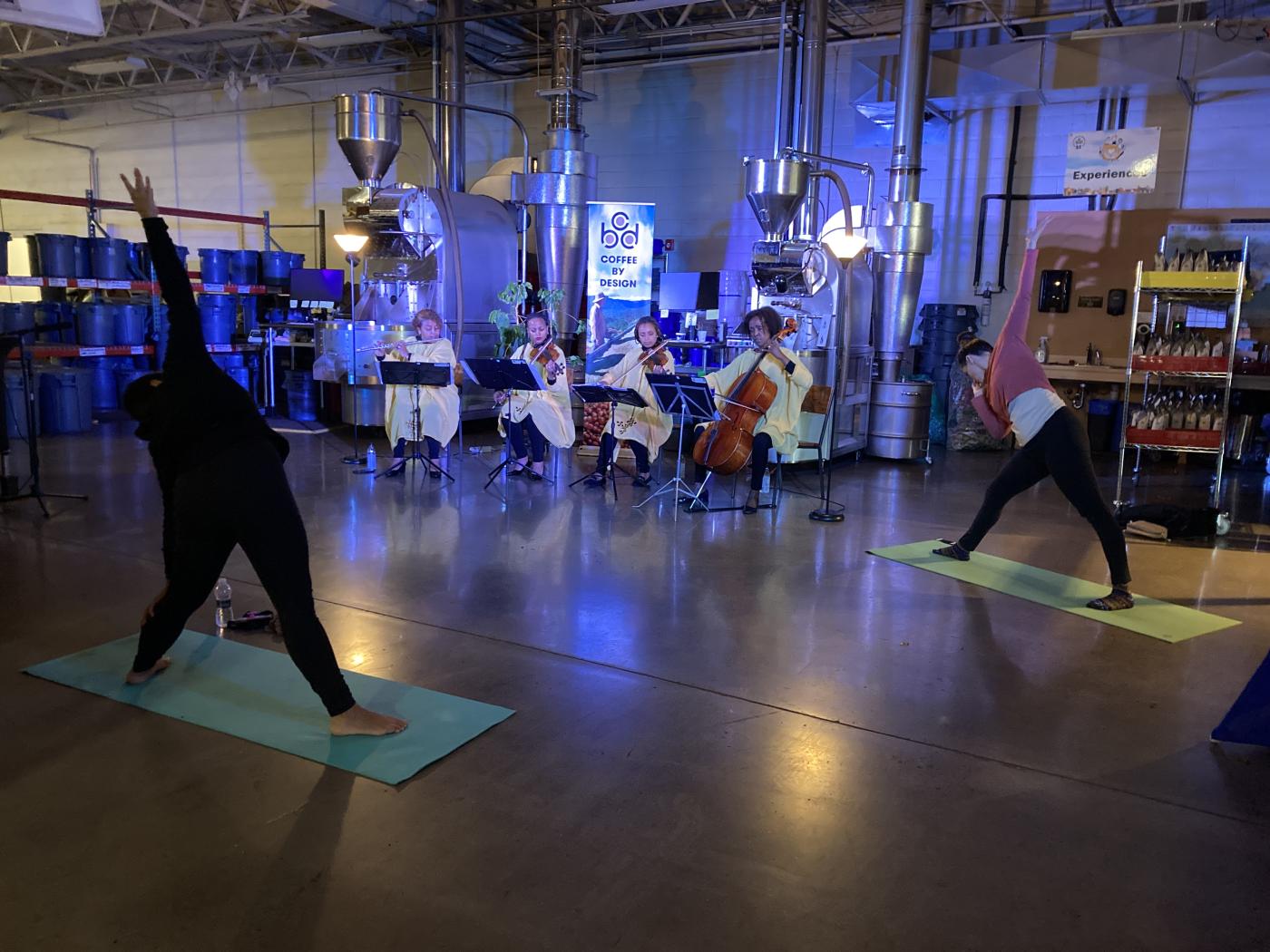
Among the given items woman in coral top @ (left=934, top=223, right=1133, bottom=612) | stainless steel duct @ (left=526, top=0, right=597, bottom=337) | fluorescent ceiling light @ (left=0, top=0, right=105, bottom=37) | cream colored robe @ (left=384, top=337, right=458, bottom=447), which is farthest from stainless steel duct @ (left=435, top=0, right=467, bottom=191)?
woman in coral top @ (left=934, top=223, right=1133, bottom=612)

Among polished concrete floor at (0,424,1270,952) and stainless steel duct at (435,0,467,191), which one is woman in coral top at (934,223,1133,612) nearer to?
polished concrete floor at (0,424,1270,952)

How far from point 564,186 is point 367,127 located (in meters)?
2.06

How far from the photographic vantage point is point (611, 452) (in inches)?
297

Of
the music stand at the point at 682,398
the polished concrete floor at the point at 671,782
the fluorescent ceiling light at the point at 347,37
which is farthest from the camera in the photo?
the fluorescent ceiling light at the point at 347,37

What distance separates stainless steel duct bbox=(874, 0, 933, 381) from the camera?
8703mm

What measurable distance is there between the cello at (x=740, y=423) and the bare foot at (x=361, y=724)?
3.83 meters

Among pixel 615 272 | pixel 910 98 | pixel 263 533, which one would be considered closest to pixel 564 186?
pixel 615 272

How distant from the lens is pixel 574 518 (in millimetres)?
6434

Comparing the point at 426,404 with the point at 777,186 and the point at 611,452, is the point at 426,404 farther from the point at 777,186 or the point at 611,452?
the point at 777,186

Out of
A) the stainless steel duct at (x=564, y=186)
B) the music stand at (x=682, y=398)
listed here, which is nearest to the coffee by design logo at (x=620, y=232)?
the stainless steel duct at (x=564, y=186)

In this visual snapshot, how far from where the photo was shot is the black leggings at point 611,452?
7527 millimetres

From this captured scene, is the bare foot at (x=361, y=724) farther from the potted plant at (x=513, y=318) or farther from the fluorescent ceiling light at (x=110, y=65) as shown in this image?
the fluorescent ceiling light at (x=110, y=65)

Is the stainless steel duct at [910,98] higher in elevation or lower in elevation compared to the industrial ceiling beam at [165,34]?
lower

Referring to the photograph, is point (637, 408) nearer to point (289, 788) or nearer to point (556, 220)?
point (556, 220)
